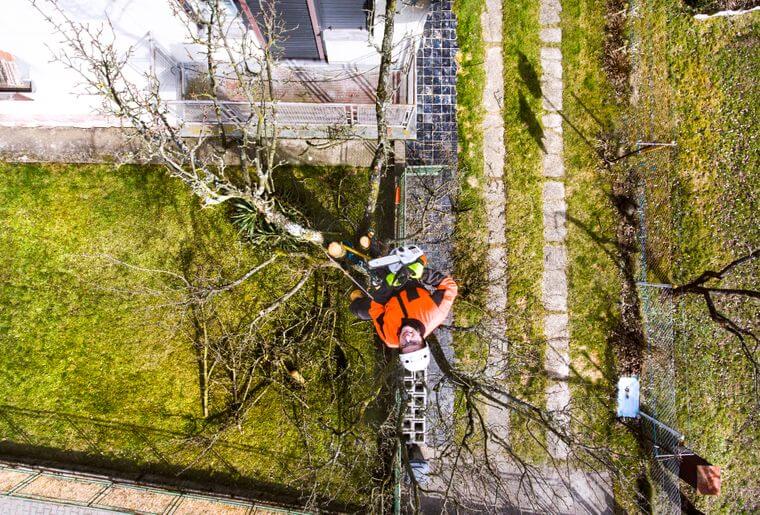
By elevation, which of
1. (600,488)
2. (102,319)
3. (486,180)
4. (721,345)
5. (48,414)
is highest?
(486,180)

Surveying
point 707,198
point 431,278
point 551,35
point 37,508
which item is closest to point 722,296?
point 707,198

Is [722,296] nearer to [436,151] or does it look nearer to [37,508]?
[436,151]

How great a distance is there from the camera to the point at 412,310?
6.22m

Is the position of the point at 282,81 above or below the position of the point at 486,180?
above

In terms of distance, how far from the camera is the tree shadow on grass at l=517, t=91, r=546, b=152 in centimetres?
956

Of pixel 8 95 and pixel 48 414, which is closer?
pixel 8 95

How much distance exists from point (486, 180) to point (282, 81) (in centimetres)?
483

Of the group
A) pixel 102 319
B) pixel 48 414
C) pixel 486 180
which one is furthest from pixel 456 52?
pixel 48 414

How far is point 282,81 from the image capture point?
9.16 meters

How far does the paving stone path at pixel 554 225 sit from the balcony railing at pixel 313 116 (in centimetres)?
321

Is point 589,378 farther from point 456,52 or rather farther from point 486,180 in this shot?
point 456,52

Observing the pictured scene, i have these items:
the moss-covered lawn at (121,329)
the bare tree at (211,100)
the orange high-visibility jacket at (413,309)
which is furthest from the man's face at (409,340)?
the moss-covered lawn at (121,329)

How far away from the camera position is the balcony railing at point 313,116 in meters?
8.38

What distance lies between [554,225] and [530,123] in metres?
2.31
